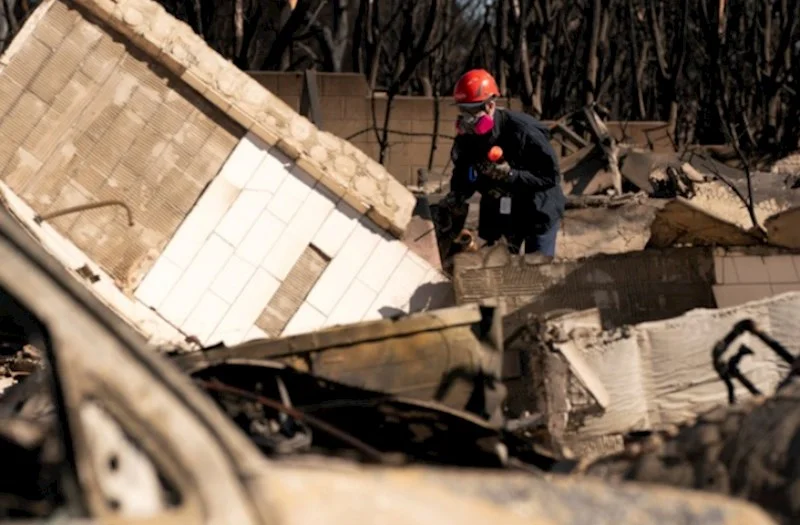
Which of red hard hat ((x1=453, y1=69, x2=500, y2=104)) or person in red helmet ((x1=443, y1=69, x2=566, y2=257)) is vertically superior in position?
red hard hat ((x1=453, y1=69, x2=500, y2=104))

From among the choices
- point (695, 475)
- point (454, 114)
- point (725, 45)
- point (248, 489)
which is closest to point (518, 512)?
point (248, 489)

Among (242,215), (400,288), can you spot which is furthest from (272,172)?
(400,288)

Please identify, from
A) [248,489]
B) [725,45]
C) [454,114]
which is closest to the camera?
[248,489]

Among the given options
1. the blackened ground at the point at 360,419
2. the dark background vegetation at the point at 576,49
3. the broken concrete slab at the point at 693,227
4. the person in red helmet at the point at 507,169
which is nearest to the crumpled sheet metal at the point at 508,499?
the blackened ground at the point at 360,419

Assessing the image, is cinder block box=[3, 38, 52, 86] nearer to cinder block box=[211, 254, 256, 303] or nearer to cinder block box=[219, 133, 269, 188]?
cinder block box=[219, 133, 269, 188]

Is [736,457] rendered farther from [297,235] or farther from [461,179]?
[461,179]

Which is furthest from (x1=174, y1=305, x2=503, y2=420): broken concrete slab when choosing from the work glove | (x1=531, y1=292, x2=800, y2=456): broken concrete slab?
the work glove

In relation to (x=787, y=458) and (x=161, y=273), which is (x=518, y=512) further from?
(x=161, y=273)

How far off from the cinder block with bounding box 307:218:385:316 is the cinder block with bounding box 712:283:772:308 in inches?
83.0

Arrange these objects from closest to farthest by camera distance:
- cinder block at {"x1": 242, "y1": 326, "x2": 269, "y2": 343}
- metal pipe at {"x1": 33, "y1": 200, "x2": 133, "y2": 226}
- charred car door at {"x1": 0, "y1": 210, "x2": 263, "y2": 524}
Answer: charred car door at {"x1": 0, "y1": 210, "x2": 263, "y2": 524}, metal pipe at {"x1": 33, "y1": 200, "x2": 133, "y2": 226}, cinder block at {"x1": 242, "y1": 326, "x2": 269, "y2": 343}

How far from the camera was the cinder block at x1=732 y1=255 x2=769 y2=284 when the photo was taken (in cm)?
821

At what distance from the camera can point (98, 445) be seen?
8.80 ft

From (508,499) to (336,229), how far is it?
20.9 ft

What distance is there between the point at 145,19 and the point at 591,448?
13.1 ft
